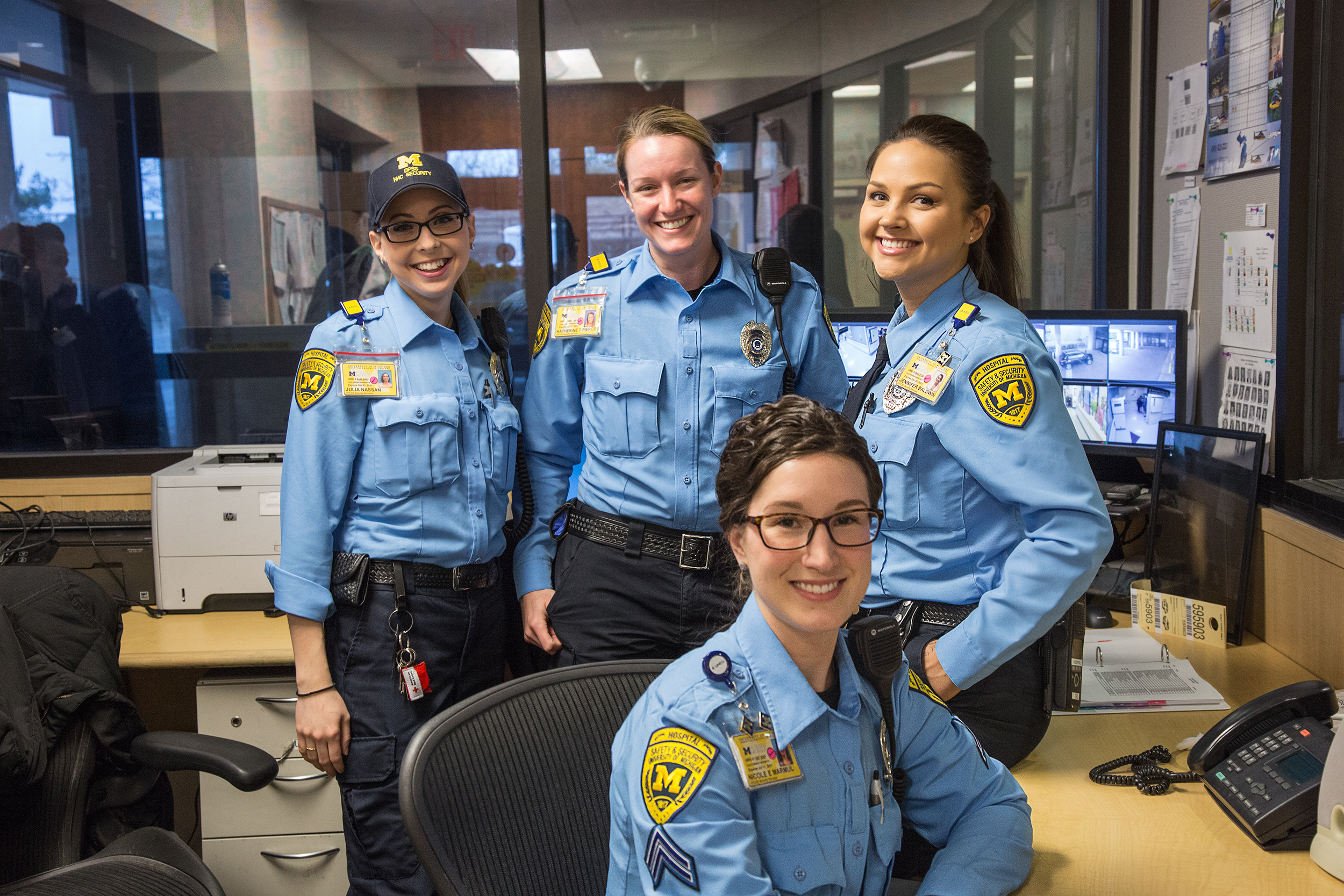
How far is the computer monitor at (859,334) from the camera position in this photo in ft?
7.84

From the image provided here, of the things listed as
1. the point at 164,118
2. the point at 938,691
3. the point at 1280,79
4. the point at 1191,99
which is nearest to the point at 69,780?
the point at 938,691

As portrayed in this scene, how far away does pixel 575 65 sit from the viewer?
2773mm

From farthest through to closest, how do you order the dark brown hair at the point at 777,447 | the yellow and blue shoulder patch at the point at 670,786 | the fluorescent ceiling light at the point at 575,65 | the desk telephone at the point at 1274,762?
the fluorescent ceiling light at the point at 575,65
the desk telephone at the point at 1274,762
the dark brown hair at the point at 777,447
the yellow and blue shoulder patch at the point at 670,786

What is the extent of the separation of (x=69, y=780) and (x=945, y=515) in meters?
1.50

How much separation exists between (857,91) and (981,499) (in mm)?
2003

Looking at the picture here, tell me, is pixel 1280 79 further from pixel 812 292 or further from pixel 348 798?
pixel 348 798

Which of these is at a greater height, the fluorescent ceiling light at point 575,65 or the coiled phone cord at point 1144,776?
the fluorescent ceiling light at point 575,65

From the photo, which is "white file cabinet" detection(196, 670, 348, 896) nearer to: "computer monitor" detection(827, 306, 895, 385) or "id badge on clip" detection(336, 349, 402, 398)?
"id badge on clip" detection(336, 349, 402, 398)

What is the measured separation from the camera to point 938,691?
123 centimetres

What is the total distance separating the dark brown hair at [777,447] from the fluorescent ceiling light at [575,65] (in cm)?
199

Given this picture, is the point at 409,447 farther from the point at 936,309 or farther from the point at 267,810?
the point at 267,810

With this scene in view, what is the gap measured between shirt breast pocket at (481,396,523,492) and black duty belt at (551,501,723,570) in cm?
16

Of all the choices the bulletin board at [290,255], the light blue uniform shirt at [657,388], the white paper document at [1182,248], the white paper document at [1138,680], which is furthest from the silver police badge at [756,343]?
the bulletin board at [290,255]

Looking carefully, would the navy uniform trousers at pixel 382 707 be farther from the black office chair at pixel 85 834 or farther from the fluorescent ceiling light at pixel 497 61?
the fluorescent ceiling light at pixel 497 61
